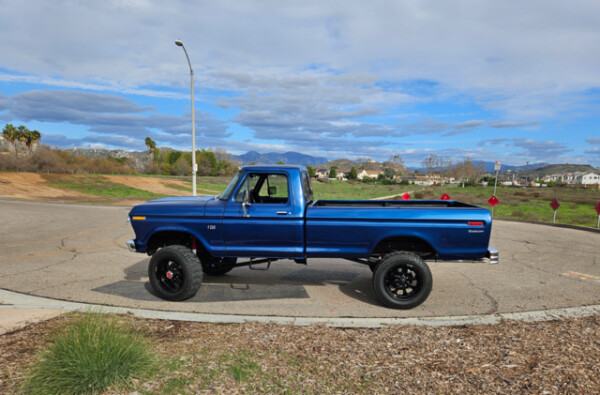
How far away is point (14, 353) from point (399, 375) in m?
3.77

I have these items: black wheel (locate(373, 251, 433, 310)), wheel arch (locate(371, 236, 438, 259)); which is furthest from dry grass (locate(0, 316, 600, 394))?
wheel arch (locate(371, 236, 438, 259))

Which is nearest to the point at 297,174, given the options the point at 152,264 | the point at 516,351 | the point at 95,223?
the point at 152,264

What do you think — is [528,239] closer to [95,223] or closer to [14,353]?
[14,353]

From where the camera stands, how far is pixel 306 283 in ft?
21.1

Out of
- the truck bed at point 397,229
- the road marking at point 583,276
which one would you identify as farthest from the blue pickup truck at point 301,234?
the road marking at point 583,276

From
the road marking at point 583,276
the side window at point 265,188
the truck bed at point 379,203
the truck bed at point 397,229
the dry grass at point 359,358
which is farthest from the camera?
the road marking at point 583,276

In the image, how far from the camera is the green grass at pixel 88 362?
2.89m

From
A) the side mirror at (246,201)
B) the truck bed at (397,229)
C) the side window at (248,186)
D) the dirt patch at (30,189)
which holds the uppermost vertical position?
the side window at (248,186)

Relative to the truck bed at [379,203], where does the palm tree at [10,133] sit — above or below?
above

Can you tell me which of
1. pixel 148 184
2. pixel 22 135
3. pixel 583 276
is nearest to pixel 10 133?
pixel 22 135

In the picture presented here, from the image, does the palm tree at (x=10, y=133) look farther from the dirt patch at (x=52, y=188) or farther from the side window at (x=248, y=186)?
the side window at (x=248, y=186)

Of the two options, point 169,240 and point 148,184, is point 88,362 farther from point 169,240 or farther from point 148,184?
point 148,184

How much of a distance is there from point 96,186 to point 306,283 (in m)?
36.1

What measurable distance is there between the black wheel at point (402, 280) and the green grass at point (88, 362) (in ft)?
10.3
